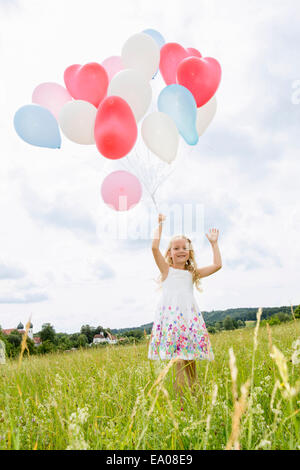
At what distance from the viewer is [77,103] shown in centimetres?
385

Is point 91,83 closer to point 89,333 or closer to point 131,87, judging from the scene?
point 131,87

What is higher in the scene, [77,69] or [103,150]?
[77,69]

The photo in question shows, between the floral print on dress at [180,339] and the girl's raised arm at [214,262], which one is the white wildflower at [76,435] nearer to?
the floral print on dress at [180,339]

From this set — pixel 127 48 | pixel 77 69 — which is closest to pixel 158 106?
pixel 127 48

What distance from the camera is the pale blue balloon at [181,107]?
3768 mm

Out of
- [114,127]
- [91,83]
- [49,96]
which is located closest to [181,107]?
[114,127]

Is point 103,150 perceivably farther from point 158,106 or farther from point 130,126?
point 158,106

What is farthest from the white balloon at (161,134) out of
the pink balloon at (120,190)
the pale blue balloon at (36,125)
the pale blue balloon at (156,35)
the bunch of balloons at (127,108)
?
the pale blue balloon at (156,35)

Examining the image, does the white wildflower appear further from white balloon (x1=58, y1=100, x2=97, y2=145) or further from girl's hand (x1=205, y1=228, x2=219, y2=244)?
white balloon (x1=58, y1=100, x2=97, y2=145)

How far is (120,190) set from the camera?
395cm

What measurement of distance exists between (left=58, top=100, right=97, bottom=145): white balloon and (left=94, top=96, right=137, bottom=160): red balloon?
0.29m
